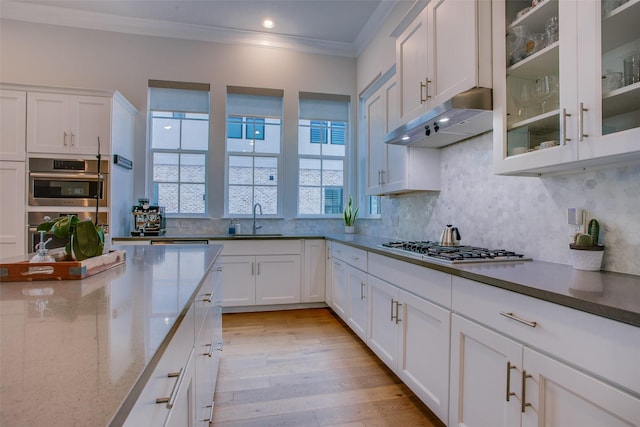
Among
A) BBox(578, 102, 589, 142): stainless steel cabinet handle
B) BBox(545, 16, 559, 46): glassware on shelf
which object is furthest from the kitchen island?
BBox(545, 16, 559, 46): glassware on shelf

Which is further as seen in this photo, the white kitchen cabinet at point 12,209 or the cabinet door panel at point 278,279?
the cabinet door panel at point 278,279

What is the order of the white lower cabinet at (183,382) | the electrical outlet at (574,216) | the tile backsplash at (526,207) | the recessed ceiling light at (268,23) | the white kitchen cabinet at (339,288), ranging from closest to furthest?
1. the white lower cabinet at (183,382)
2. the tile backsplash at (526,207)
3. the electrical outlet at (574,216)
4. the white kitchen cabinet at (339,288)
5. the recessed ceiling light at (268,23)

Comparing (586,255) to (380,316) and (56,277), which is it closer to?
(380,316)

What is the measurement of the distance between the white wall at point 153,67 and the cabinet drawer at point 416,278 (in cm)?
222

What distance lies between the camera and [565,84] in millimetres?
1335

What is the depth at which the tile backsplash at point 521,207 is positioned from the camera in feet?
4.56

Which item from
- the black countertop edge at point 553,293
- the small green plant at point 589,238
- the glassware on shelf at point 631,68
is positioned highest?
the glassware on shelf at point 631,68

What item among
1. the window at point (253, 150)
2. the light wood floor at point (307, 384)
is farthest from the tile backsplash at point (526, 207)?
the window at point (253, 150)

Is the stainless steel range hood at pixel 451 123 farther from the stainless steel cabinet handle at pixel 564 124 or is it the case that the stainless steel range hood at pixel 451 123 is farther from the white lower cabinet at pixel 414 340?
the white lower cabinet at pixel 414 340

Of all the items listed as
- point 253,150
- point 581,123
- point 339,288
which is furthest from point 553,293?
point 253,150

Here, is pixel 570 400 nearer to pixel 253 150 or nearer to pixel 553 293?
pixel 553 293

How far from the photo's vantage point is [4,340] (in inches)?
23.9

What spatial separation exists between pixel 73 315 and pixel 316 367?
193 cm

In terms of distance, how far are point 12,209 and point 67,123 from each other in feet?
3.24
